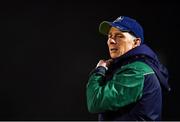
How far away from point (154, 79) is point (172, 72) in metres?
3.15

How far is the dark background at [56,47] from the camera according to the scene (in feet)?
15.5

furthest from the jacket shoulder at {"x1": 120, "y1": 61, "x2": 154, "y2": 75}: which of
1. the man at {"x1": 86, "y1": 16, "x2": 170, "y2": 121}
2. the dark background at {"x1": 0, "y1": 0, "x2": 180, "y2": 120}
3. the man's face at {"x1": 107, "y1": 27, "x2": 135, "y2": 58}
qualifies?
the dark background at {"x1": 0, "y1": 0, "x2": 180, "y2": 120}

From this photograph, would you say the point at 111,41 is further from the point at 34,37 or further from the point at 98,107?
the point at 34,37

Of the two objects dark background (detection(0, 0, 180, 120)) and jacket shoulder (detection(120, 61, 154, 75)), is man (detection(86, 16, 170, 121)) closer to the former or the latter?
jacket shoulder (detection(120, 61, 154, 75))

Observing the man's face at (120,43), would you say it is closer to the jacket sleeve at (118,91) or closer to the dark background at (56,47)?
the jacket sleeve at (118,91)

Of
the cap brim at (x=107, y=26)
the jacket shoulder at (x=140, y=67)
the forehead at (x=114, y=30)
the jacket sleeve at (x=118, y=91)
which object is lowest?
the jacket sleeve at (x=118, y=91)

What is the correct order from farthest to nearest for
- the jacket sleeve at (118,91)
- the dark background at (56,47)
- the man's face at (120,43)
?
1. the dark background at (56,47)
2. the man's face at (120,43)
3. the jacket sleeve at (118,91)

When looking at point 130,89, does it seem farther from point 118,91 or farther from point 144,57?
point 144,57

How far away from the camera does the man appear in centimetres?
174

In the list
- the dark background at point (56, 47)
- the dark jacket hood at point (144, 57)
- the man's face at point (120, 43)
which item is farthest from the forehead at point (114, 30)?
the dark background at point (56, 47)

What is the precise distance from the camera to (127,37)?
1916mm

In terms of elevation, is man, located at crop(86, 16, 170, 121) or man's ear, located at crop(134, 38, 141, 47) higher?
man's ear, located at crop(134, 38, 141, 47)

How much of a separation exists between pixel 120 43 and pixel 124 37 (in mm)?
33

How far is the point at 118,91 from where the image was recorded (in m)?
1.75
